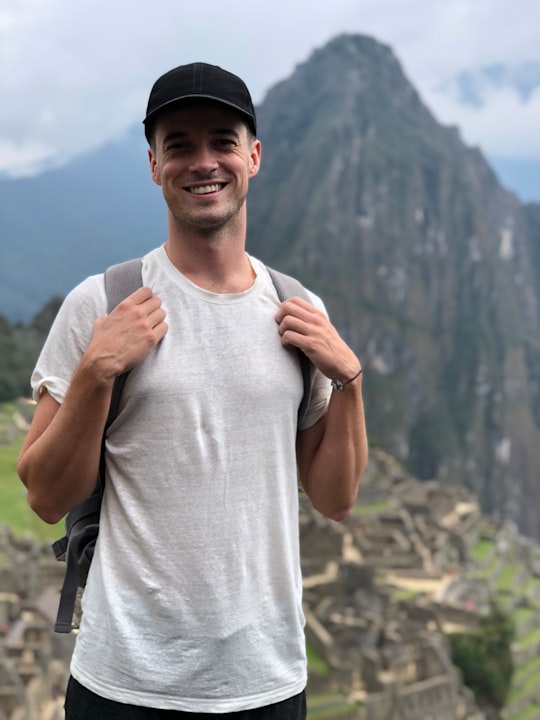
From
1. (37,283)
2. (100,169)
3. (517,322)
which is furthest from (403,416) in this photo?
(100,169)

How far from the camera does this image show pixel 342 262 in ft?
261

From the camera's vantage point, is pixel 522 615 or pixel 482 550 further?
pixel 482 550

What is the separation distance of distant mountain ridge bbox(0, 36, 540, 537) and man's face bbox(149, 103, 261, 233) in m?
67.0

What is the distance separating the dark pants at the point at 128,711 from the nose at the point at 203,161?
44.0 inches

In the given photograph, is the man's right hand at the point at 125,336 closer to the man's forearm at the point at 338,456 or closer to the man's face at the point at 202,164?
the man's face at the point at 202,164

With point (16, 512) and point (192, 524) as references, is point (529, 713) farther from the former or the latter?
point (192, 524)

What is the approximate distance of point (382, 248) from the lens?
8294cm

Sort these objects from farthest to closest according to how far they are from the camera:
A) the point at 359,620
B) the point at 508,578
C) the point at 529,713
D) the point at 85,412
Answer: the point at 508,578
the point at 529,713
the point at 359,620
the point at 85,412

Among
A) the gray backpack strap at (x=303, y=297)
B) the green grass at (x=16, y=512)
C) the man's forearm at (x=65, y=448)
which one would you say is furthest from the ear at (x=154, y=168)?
the green grass at (x=16, y=512)

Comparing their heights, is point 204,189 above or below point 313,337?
above

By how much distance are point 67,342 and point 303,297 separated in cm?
57

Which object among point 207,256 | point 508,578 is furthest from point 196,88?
point 508,578

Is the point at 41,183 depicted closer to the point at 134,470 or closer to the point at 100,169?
the point at 100,169

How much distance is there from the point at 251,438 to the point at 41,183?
285ft
